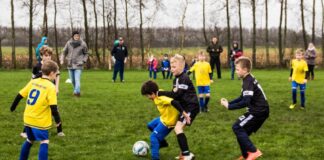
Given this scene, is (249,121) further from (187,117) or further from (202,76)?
(202,76)

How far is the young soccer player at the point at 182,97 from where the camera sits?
Answer: 640cm

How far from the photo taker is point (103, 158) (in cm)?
656

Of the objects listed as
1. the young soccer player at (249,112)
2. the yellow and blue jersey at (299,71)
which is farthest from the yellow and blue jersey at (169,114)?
the yellow and blue jersey at (299,71)

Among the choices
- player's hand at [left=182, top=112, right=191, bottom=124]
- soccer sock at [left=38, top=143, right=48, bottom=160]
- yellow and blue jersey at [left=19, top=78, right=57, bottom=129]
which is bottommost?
soccer sock at [left=38, top=143, right=48, bottom=160]

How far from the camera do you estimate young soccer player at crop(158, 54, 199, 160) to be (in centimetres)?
640

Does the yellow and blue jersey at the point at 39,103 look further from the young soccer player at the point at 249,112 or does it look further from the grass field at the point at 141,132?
the young soccer player at the point at 249,112

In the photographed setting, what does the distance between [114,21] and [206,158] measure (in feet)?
117

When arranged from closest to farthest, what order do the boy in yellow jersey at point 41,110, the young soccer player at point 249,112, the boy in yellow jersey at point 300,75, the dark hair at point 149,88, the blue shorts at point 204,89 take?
the boy in yellow jersey at point 41,110 < the young soccer player at point 249,112 < the dark hair at point 149,88 < the blue shorts at point 204,89 < the boy in yellow jersey at point 300,75

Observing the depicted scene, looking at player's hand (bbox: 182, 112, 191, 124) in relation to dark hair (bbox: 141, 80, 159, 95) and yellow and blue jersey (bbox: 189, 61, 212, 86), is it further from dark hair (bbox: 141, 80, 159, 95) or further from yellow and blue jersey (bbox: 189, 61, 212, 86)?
yellow and blue jersey (bbox: 189, 61, 212, 86)

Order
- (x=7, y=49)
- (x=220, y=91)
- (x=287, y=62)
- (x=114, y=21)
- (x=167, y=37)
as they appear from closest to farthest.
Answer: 1. (x=220, y=91)
2. (x=287, y=62)
3. (x=114, y=21)
4. (x=7, y=49)
5. (x=167, y=37)

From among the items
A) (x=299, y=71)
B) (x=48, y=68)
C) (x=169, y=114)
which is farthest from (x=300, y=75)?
(x=48, y=68)

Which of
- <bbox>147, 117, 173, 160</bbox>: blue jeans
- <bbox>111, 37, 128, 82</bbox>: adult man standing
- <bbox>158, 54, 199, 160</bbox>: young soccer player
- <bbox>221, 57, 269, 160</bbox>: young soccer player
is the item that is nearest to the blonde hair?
<bbox>221, 57, 269, 160</bbox>: young soccer player

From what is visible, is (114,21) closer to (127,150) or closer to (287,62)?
(287,62)

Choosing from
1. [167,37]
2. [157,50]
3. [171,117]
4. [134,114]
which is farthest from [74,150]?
[167,37]
